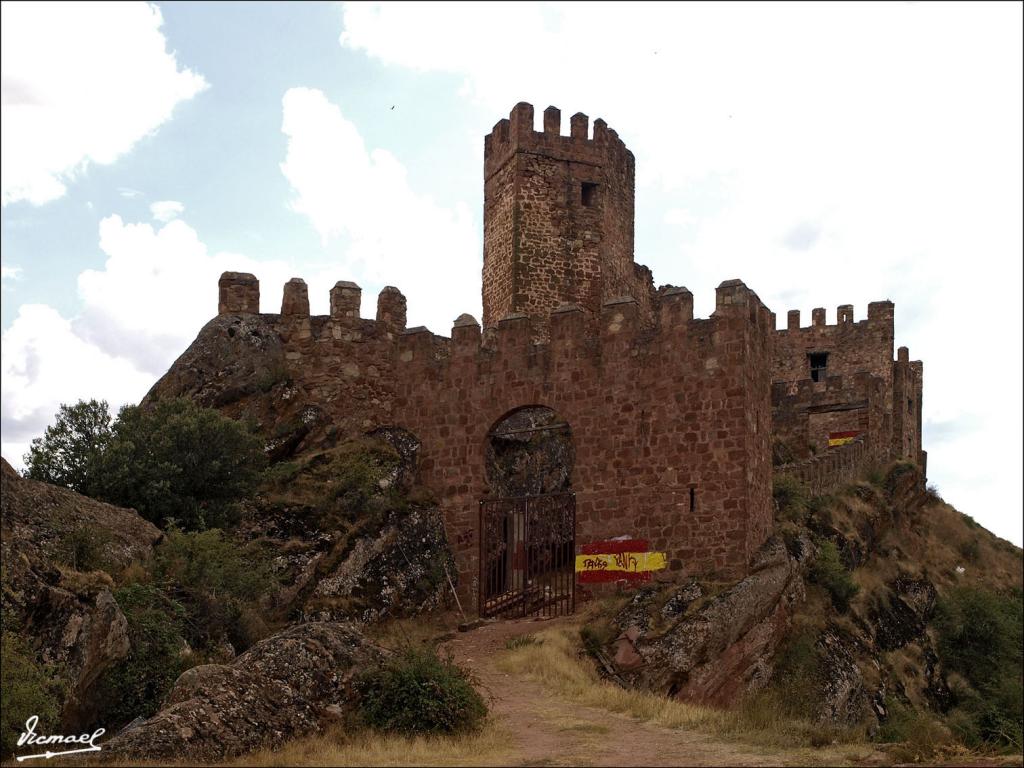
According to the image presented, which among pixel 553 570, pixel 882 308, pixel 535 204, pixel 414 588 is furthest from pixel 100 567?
pixel 882 308

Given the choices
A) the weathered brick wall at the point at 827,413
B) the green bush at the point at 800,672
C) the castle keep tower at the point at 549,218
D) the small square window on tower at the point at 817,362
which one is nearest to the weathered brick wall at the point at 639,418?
the green bush at the point at 800,672

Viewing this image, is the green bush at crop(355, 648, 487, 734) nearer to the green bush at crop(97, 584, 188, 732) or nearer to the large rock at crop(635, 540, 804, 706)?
the green bush at crop(97, 584, 188, 732)

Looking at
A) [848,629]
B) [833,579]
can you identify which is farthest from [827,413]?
[848,629]

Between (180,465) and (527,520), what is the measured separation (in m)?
7.23

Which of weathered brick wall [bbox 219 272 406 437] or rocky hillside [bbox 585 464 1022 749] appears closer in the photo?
rocky hillside [bbox 585 464 1022 749]

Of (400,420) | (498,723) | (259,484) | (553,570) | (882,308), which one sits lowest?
(498,723)

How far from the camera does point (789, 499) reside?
27.0 m

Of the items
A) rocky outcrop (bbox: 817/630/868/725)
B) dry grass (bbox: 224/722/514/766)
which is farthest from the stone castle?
dry grass (bbox: 224/722/514/766)

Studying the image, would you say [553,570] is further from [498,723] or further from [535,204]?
[535,204]

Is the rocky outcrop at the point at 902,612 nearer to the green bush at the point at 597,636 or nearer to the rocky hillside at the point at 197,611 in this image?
the green bush at the point at 597,636

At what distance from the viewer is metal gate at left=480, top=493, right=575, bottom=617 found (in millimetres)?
24688

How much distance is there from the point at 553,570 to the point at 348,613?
4.78 meters

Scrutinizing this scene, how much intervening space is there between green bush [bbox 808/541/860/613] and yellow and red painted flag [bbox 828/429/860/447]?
9.94 metres

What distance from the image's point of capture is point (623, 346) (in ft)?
81.3
